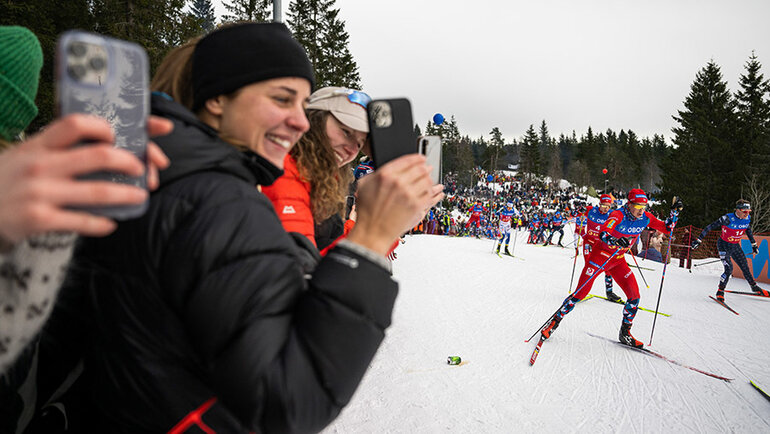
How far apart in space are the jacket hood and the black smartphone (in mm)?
347

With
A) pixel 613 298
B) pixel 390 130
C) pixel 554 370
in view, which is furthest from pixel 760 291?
pixel 390 130

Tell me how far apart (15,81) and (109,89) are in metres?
0.68

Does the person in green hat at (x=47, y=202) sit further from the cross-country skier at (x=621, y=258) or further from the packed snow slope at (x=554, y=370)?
the cross-country skier at (x=621, y=258)

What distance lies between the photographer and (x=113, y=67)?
1.64ft

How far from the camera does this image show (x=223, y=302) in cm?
74

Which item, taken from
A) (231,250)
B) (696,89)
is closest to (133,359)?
(231,250)

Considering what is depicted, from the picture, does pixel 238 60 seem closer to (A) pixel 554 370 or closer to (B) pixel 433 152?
(B) pixel 433 152

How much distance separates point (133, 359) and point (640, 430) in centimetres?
483

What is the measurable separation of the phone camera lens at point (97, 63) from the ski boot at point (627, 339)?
24.1ft

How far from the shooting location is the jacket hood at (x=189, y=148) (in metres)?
0.81

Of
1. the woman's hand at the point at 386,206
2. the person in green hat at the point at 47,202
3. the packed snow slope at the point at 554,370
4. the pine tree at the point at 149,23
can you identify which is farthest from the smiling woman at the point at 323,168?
the pine tree at the point at 149,23

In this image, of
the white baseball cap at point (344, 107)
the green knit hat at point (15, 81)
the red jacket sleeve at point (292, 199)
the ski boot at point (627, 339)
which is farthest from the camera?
the ski boot at point (627, 339)

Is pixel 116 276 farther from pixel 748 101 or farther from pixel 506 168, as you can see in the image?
pixel 506 168

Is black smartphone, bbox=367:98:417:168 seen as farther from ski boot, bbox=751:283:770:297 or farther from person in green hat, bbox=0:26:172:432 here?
ski boot, bbox=751:283:770:297
